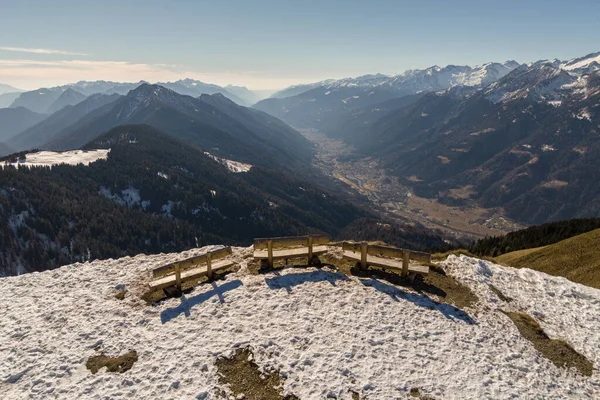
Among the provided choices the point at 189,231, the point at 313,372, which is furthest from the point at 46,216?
the point at 313,372

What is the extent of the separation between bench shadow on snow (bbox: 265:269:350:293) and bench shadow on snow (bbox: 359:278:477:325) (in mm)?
1852

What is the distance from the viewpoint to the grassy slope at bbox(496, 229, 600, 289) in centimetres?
2883

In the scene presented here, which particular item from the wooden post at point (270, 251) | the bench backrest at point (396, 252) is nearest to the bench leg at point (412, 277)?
the bench backrest at point (396, 252)

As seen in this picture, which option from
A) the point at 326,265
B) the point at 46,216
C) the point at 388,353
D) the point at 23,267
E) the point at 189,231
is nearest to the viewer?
the point at 388,353

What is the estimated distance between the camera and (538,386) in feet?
47.7

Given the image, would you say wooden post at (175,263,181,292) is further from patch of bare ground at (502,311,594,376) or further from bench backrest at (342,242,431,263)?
patch of bare ground at (502,311,594,376)

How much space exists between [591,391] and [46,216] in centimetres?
18372

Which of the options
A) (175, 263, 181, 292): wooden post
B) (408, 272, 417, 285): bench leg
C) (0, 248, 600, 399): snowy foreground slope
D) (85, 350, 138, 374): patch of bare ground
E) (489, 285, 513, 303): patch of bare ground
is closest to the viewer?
(0, 248, 600, 399): snowy foreground slope

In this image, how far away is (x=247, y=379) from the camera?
1438 cm

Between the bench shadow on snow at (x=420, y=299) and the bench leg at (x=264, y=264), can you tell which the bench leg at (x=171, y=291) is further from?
the bench shadow on snow at (x=420, y=299)

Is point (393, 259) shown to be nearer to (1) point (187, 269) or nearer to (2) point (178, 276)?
(1) point (187, 269)

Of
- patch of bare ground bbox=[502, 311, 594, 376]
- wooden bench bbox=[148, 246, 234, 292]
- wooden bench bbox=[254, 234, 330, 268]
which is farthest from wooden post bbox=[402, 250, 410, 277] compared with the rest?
wooden bench bbox=[148, 246, 234, 292]

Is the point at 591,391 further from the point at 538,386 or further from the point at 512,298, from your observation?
the point at 512,298

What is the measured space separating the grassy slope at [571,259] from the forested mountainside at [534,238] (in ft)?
33.0
